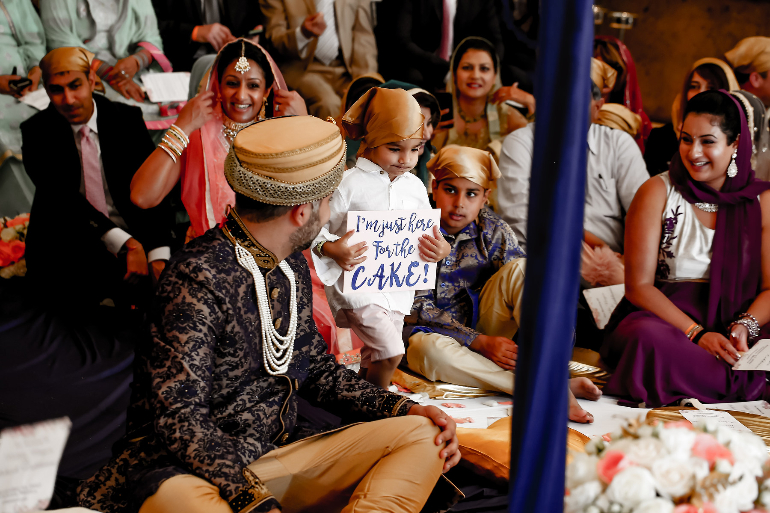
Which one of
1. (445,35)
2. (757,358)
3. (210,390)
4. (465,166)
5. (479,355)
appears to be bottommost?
(479,355)

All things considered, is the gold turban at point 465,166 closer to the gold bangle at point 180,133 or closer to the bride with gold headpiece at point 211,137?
the bride with gold headpiece at point 211,137

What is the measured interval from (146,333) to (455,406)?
160cm

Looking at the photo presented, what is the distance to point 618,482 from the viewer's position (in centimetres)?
102

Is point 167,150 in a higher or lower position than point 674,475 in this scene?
higher

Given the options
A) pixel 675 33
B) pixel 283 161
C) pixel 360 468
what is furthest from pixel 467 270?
pixel 675 33

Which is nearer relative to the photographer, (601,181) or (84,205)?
(84,205)

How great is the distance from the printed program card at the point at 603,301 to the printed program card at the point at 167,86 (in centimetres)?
261

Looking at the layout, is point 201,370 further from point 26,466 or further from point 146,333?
point 26,466

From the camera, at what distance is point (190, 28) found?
13.3 ft

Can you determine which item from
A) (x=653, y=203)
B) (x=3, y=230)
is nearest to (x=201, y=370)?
(x=653, y=203)

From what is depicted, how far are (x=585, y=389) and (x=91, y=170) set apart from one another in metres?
2.82

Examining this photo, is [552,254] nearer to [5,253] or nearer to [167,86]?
[5,253]

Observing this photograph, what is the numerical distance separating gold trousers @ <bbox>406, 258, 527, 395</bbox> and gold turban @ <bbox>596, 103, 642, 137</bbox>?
2.04 m

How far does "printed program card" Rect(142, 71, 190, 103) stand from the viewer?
3930 millimetres
